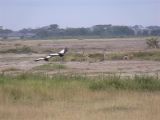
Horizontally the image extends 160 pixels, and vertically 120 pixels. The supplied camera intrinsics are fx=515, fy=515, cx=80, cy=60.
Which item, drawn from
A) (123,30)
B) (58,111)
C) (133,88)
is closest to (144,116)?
(58,111)

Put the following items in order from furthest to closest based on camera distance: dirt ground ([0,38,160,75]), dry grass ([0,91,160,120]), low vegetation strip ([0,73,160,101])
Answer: dirt ground ([0,38,160,75]) → low vegetation strip ([0,73,160,101]) → dry grass ([0,91,160,120])

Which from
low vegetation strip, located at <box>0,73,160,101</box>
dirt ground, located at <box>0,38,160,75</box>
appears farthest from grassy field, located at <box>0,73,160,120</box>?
dirt ground, located at <box>0,38,160,75</box>

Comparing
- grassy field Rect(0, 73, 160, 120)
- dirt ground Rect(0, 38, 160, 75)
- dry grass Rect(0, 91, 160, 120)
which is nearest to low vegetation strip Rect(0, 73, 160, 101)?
grassy field Rect(0, 73, 160, 120)

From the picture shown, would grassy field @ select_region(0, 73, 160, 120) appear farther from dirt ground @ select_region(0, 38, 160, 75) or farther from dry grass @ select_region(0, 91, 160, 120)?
dirt ground @ select_region(0, 38, 160, 75)

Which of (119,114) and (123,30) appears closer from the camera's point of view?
(119,114)

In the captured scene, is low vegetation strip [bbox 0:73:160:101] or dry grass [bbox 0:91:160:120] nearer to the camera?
dry grass [bbox 0:91:160:120]

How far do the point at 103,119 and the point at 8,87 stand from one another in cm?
733

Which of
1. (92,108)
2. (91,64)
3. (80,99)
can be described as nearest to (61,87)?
(80,99)

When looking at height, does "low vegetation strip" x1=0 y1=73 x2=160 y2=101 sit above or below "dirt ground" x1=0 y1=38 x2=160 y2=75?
above

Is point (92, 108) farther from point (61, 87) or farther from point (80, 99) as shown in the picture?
point (61, 87)

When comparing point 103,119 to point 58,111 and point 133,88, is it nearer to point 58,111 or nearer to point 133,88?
point 58,111

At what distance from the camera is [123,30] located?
189250mm

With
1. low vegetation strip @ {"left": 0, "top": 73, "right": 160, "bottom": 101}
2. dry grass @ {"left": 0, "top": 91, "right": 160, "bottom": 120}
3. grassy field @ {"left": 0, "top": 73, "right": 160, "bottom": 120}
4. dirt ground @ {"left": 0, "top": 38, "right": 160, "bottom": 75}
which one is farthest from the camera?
dirt ground @ {"left": 0, "top": 38, "right": 160, "bottom": 75}

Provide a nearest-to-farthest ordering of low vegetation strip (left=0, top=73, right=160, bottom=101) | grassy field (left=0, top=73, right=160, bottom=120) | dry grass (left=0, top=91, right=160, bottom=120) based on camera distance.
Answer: dry grass (left=0, top=91, right=160, bottom=120), grassy field (left=0, top=73, right=160, bottom=120), low vegetation strip (left=0, top=73, right=160, bottom=101)
